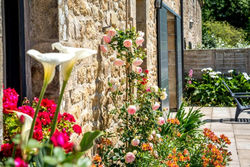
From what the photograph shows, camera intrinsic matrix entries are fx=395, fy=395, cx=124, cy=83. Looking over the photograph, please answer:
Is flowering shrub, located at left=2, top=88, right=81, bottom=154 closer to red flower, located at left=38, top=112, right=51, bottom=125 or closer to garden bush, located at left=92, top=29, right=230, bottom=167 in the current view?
red flower, located at left=38, top=112, right=51, bottom=125

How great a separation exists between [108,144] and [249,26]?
22537 millimetres

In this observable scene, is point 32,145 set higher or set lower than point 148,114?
higher

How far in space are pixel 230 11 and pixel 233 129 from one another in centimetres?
1954

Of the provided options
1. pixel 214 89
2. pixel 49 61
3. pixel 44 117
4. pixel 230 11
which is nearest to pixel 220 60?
pixel 214 89

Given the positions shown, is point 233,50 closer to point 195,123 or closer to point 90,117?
point 195,123

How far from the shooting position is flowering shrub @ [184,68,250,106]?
9.93 m

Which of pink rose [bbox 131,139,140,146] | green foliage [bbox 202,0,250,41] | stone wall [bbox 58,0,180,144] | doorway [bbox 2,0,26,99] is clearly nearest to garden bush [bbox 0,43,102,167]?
doorway [bbox 2,0,26,99]

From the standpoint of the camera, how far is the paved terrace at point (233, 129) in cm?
491

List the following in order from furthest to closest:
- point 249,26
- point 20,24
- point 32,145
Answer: point 249,26 < point 20,24 < point 32,145

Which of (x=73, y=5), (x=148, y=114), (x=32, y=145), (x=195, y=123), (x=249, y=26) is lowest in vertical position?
(x=195, y=123)

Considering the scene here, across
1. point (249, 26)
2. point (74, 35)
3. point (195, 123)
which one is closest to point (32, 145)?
point (74, 35)

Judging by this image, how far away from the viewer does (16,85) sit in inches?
102

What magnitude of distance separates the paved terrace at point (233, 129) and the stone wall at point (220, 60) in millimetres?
1660

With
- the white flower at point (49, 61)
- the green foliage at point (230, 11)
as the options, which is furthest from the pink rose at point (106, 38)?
the green foliage at point (230, 11)
